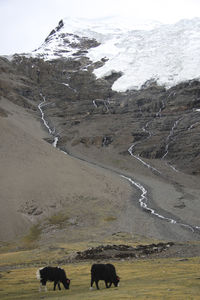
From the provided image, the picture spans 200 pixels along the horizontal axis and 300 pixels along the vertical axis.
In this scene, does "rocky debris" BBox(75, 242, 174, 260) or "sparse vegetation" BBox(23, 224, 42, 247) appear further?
"sparse vegetation" BBox(23, 224, 42, 247)

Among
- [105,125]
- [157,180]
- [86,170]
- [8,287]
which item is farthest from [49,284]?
[105,125]

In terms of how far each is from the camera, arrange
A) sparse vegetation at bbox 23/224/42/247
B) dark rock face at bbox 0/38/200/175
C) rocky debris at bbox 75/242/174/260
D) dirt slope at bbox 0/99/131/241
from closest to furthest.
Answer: rocky debris at bbox 75/242/174/260, sparse vegetation at bbox 23/224/42/247, dirt slope at bbox 0/99/131/241, dark rock face at bbox 0/38/200/175

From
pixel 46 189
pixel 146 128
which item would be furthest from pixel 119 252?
pixel 146 128

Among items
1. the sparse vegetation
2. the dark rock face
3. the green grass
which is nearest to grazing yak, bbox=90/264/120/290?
the green grass

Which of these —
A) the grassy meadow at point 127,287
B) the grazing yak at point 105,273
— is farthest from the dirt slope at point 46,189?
the grazing yak at point 105,273

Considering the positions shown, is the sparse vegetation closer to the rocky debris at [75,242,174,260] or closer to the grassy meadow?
the rocky debris at [75,242,174,260]

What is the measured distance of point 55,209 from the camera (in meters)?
95.6

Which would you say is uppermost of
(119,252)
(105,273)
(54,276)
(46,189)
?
(105,273)

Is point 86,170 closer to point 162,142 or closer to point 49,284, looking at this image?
point 162,142

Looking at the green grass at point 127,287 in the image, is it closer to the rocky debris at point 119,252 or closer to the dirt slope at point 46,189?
the rocky debris at point 119,252

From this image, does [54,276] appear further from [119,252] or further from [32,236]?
[32,236]

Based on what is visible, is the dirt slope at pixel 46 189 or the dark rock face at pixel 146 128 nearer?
the dirt slope at pixel 46 189

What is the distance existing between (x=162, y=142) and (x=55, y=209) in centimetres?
7712

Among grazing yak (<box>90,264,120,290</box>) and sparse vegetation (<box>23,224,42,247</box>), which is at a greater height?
grazing yak (<box>90,264,120,290</box>)
